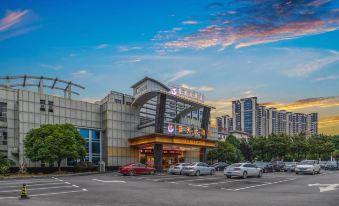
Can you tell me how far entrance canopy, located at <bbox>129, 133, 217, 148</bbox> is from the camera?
47625 millimetres

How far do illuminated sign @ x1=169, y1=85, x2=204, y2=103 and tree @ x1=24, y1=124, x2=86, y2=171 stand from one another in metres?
15.2

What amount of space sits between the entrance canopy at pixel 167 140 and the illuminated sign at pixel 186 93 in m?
6.11

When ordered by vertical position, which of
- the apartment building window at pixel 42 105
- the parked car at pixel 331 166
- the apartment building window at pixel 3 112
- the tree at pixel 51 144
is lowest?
the parked car at pixel 331 166

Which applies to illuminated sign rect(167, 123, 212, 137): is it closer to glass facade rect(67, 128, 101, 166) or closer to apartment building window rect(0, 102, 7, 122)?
glass facade rect(67, 128, 101, 166)

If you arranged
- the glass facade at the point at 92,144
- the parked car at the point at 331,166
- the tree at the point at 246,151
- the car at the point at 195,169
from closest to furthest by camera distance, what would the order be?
the car at the point at 195,169
the glass facade at the point at 92,144
the parked car at the point at 331,166
the tree at the point at 246,151

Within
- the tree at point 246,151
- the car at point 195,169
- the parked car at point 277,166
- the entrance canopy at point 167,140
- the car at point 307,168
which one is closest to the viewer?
the car at point 195,169

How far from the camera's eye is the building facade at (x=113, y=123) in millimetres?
46219

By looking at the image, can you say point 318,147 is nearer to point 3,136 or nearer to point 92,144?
point 92,144

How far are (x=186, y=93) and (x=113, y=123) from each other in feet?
40.5

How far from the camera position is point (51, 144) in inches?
1615

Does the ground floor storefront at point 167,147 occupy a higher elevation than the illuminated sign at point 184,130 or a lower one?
lower

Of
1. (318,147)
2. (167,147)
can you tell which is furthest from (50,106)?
(318,147)

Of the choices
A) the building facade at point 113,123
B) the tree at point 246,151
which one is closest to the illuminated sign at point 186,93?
the building facade at point 113,123

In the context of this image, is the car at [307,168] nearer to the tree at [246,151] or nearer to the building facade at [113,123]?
the building facade at [113,123]
